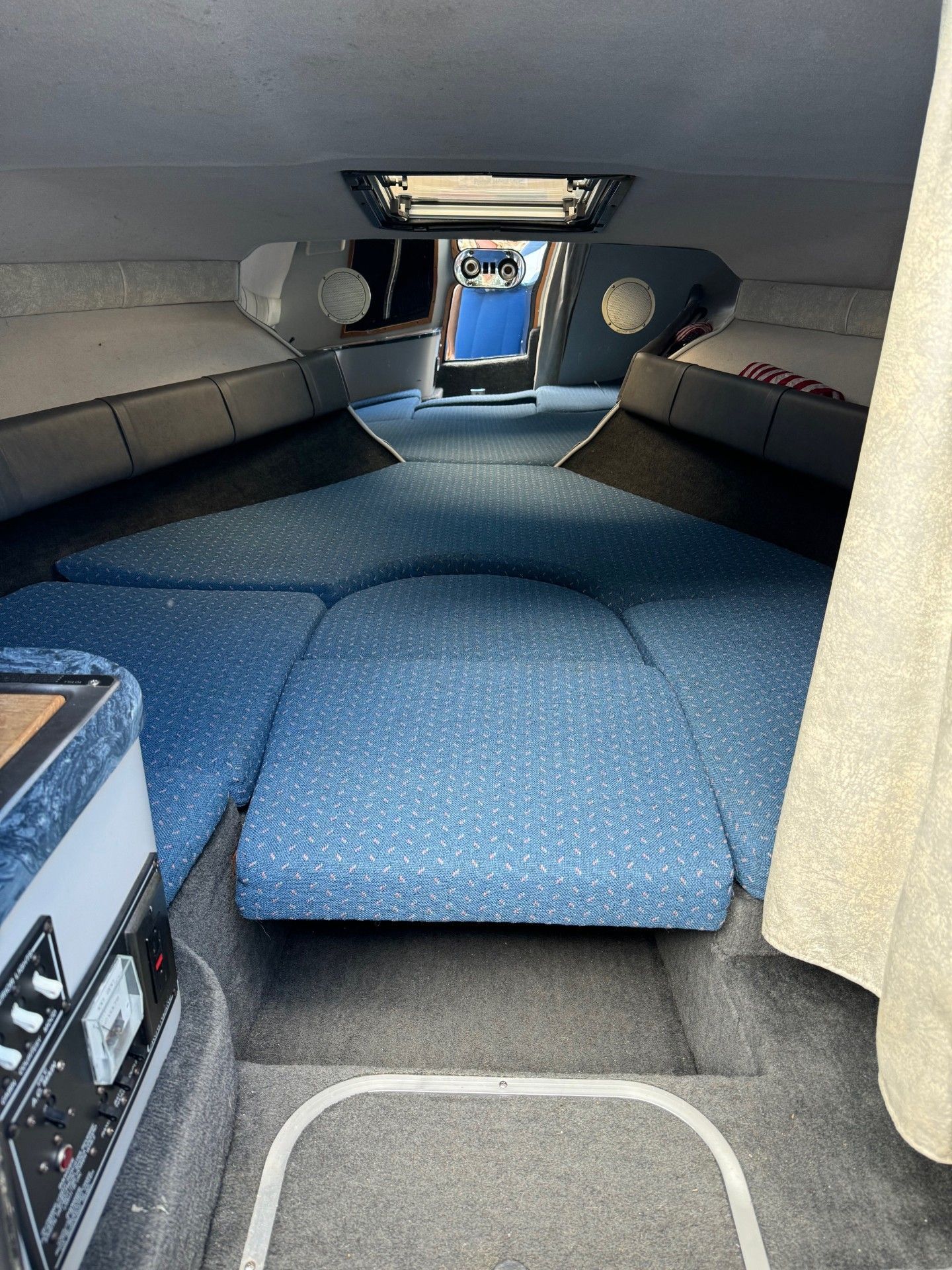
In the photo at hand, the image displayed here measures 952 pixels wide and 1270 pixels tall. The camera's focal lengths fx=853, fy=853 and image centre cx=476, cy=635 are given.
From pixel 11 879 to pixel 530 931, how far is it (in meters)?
1.08

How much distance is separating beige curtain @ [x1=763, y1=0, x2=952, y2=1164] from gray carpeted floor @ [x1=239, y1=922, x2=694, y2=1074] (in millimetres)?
426

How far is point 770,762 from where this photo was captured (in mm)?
1313

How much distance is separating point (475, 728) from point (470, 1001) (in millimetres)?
430

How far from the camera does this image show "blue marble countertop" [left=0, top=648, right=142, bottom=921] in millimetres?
559

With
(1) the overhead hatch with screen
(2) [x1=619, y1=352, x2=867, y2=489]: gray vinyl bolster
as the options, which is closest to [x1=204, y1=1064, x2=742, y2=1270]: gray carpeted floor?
(2) [x1=619, y1=352, x2=867, y2=489]: gray vinyl bolster

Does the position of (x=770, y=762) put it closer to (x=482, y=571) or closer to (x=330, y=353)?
(x=482, y=571)

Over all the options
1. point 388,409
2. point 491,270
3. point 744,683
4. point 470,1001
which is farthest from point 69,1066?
point 388,409

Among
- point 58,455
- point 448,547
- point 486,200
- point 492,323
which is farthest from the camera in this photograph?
point 492,323

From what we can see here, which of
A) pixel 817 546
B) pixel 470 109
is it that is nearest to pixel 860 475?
pixel 470 109

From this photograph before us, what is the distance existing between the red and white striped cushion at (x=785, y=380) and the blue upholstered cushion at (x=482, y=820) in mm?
1514

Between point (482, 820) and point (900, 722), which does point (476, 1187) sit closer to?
point (482, 820)

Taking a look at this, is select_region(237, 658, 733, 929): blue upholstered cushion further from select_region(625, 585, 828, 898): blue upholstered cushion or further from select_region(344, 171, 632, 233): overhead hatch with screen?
select_region(344, 171, 632, 233): overhead hatch with screen

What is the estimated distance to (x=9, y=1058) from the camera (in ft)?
1.85

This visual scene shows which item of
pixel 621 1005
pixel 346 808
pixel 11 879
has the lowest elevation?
pixel 621 1005
